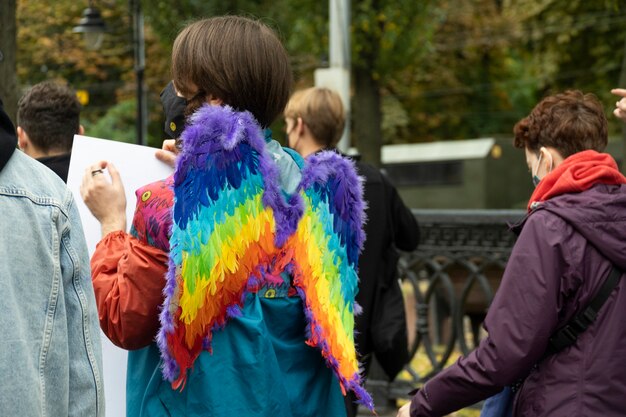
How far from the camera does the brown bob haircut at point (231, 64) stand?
2.63 m

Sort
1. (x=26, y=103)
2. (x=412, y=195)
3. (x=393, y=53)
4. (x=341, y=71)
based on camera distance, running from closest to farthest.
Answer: (x=26, y=103)
(x=341, y=71)
(x=393, y=53)
(x=412, y=195)

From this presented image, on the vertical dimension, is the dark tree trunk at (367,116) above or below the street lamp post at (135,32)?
below

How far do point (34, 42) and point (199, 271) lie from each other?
20.2 meters

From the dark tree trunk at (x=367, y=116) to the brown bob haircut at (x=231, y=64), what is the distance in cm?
1554

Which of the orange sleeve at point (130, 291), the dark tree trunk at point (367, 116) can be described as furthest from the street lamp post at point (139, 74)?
the orange sleeve at point (130, 291)

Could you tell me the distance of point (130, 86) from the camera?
27203 millimetres

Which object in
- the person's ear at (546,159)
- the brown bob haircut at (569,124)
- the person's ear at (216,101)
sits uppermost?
the person's ear at (216,101)

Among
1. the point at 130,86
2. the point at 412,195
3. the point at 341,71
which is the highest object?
the point at 341,71

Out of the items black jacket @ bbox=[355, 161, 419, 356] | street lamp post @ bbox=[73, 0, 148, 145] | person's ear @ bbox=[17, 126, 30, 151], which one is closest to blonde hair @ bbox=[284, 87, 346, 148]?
black jacket @ bbox=[355, 161, 419, 356]

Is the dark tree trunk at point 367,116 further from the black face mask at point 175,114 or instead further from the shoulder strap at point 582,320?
the black face mask at point 175,114

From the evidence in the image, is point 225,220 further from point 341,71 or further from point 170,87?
point 341,71

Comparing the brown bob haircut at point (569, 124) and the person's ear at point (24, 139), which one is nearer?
the brown bob haircut at point (569, 124)

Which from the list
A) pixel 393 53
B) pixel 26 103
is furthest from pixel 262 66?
pixel 393 53

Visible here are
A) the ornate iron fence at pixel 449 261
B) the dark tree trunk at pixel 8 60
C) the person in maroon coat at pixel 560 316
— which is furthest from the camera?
the ornate iron fence at pixel 449 261
